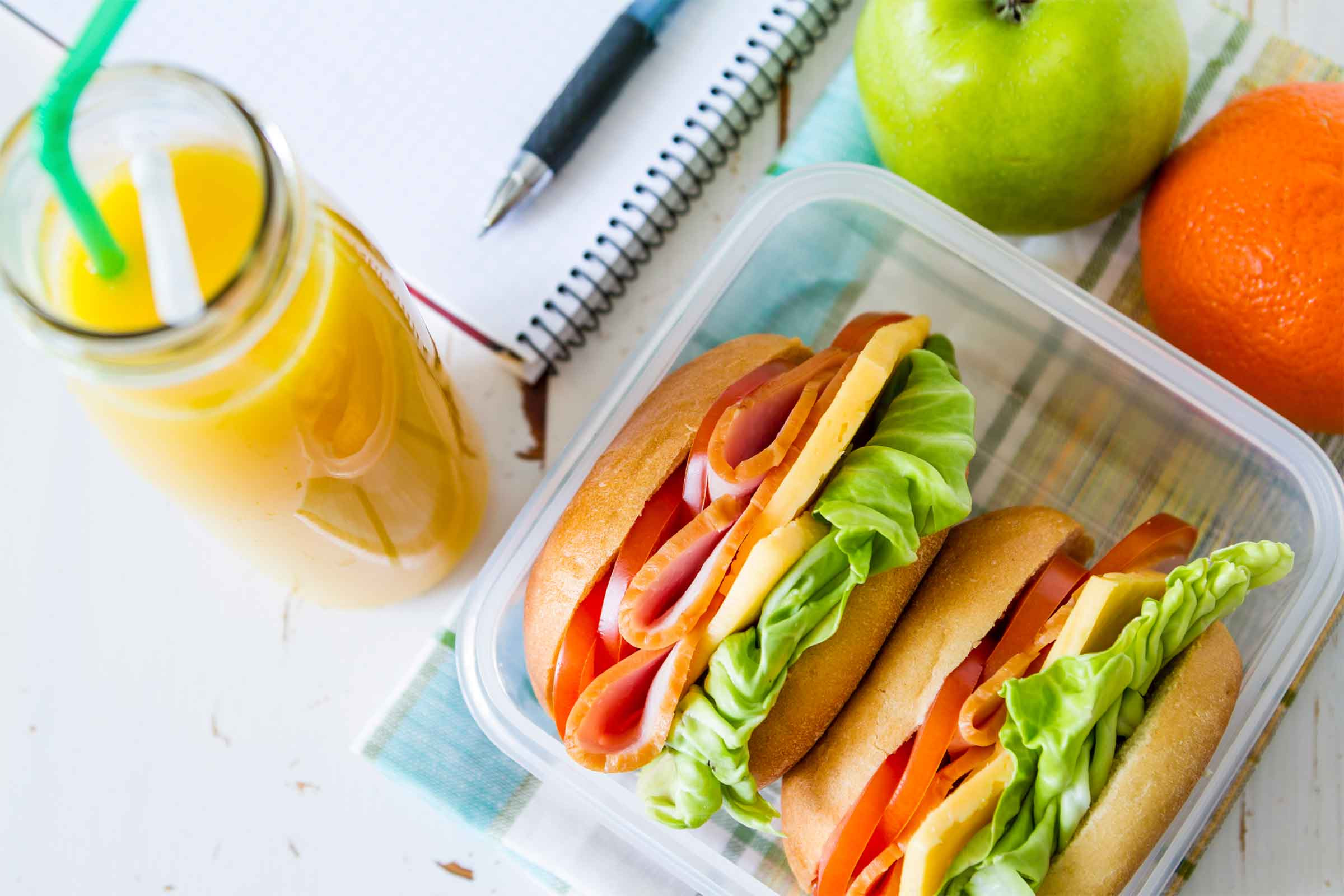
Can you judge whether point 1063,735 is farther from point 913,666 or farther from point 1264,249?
point 1264,249

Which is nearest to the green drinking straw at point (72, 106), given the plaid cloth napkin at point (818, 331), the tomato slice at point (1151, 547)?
the plaid cloth napkin at point (818, 331)

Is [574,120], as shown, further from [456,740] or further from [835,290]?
[456,740]

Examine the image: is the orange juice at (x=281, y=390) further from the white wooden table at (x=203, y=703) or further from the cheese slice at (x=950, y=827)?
the cheese slice at (x=950, y=827)

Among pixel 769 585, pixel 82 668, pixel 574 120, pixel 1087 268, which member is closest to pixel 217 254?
pixel 769 585

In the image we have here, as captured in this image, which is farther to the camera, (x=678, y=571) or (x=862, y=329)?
(x=862, y=329)

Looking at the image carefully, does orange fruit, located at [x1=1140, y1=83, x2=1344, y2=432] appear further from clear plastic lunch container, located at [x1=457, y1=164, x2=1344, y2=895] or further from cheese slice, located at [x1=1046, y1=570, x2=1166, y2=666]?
cheese slice, located at [x1=1046, y1=570, x2=1166, y2=666]

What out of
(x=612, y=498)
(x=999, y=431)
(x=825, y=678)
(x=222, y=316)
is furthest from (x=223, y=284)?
(x=999, y=431)
